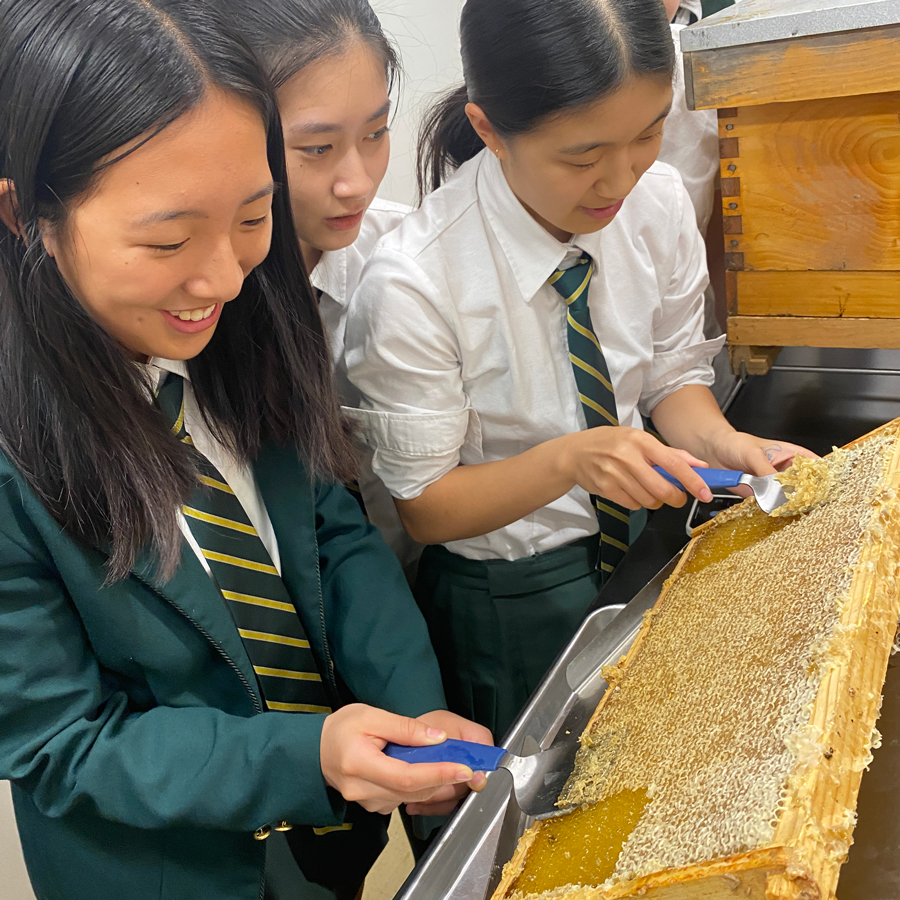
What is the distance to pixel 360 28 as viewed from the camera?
1264 millimetres

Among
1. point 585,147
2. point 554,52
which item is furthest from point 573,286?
point 554,52

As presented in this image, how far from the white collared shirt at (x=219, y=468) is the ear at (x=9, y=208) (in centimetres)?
22

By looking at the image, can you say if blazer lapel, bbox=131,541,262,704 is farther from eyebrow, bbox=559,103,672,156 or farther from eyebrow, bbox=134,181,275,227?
eyebrow, bbox=559,103,672,156

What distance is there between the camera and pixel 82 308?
2.87ft

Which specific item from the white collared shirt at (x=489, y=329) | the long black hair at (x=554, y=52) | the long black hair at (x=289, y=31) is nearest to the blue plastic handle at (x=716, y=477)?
the white collared shirt at (x=489, y=329)

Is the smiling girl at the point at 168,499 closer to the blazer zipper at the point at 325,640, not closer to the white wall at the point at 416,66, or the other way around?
the blazer zipper at the point at 325,640

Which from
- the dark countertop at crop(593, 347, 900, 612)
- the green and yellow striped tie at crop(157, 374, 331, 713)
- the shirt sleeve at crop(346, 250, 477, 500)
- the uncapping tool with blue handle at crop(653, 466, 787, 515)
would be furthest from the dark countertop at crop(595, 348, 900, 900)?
the green and yellow striped tie at crop(157, 374, 331, 713)

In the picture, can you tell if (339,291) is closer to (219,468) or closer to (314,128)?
(314,128)

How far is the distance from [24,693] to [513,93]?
1.02 metres

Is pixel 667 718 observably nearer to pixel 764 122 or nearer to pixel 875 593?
pixel 875 593

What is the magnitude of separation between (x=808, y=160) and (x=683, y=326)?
0.36 m

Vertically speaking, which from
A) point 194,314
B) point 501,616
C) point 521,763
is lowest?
point 501,616

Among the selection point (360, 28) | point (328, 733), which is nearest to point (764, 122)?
point (360, 28)

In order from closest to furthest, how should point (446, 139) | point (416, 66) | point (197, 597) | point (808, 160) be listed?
point (197, 597)
point (808, 160)
point (446, 139)
point (416, 66)
